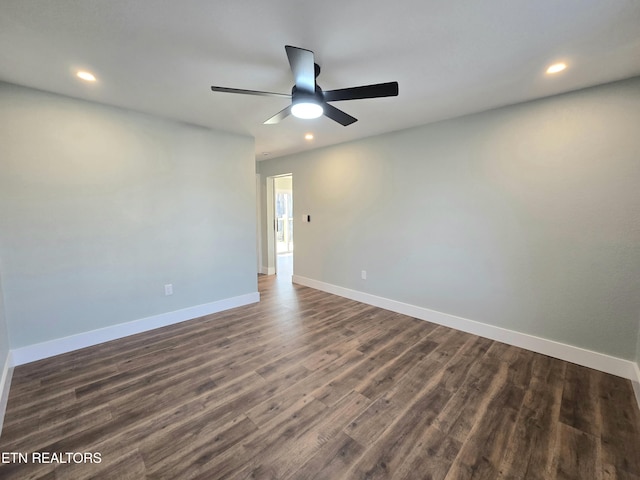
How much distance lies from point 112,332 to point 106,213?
1.27 meters

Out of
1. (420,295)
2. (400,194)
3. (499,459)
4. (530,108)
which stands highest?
(530,108)

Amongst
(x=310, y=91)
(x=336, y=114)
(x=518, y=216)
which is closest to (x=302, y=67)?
(x=310, y=91)

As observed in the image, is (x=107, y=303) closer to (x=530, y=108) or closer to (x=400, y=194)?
(x=400, y=194)

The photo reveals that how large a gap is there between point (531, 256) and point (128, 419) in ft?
11.9

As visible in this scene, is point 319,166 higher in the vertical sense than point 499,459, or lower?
higher

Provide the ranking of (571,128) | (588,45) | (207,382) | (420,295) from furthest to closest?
1. (420,295)
2. (571,128)
3. (207,382)
4. (588,45)

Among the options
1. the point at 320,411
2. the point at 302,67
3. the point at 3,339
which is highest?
the point at 302,67

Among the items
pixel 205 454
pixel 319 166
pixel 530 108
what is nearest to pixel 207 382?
pixel 205 454

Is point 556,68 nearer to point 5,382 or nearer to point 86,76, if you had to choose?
point 86,76

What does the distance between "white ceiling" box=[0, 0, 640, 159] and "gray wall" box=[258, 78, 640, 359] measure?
15.2 inches

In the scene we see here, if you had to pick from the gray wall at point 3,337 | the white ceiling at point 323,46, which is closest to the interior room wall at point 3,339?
the gray wall at point 3,337

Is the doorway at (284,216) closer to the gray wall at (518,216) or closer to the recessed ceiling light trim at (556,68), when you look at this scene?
the gray wall at (518,216)

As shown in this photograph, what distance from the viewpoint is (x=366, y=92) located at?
5.84ft

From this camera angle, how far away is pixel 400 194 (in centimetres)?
359
